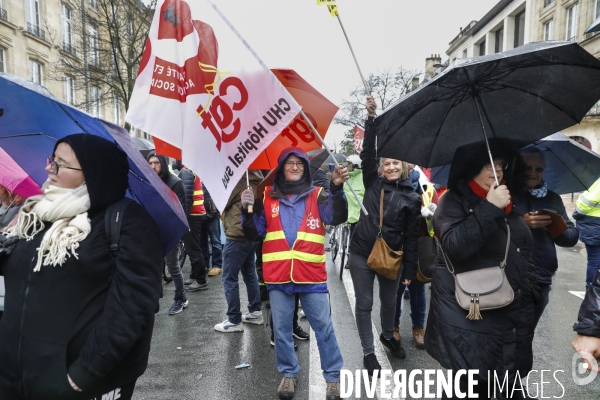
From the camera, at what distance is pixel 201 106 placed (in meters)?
2.67

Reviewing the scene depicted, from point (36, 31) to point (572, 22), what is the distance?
30760mm

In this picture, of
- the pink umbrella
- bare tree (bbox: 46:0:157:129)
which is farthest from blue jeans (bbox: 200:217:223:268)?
bare tree (bbox: 46:0:157:129)

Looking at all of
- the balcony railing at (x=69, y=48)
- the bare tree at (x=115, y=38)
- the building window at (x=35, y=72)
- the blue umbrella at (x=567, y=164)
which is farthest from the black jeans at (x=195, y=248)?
the balcony railing at (x=69, y=48)

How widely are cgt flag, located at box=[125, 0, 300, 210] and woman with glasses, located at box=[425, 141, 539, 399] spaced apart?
1173 mm

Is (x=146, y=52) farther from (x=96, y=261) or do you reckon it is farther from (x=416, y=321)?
(x=416, y=321)

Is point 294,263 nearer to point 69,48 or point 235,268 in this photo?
point 235,268

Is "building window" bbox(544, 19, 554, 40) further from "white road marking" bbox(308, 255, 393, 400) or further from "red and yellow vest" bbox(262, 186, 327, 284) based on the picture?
"red and yellow vest" bbox(262, 186, 327, 284)

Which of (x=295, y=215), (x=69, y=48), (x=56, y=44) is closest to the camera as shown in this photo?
(x=295, y=215)

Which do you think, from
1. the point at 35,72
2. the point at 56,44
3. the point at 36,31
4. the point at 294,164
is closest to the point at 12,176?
the point at 294,164

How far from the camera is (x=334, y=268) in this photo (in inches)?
306

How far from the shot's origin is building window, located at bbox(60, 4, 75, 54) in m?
24.2

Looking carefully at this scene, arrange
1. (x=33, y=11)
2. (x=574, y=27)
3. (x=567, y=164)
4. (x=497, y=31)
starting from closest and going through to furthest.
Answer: (x=567, y=164) < (x=33, y=11) < (x=574, y=27) < (x=497, y=31)

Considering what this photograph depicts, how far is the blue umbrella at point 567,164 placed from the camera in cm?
295

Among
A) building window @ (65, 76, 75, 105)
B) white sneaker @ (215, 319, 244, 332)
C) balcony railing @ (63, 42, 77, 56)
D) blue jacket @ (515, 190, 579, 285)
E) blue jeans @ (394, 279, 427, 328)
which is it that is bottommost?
A: white sneaker @ (215, 319, 244, 332)
